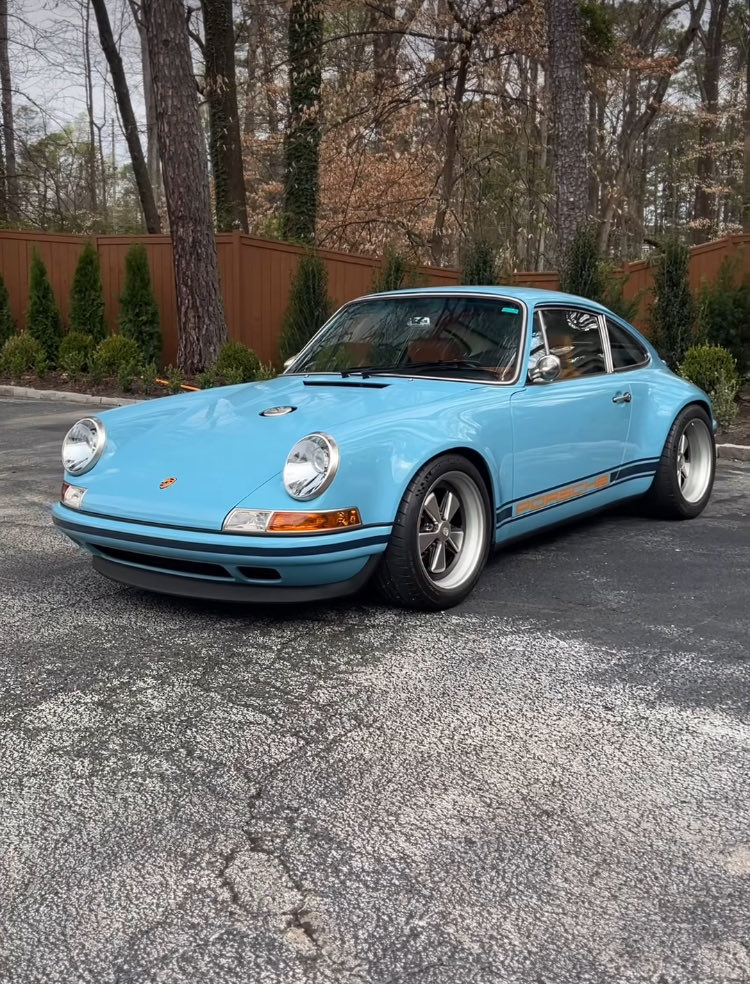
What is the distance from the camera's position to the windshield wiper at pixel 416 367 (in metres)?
4.82

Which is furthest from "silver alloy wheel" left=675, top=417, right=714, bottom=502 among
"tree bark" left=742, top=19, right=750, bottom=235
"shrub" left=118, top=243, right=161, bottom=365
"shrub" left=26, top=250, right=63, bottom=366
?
"tree bark" left=742, top=19, right=750, bottom=235

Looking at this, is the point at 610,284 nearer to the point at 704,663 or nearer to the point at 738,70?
the point at 704,663

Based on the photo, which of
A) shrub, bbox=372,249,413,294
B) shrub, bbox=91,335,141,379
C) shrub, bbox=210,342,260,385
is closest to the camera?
shrub, bbox=210,342,260,385

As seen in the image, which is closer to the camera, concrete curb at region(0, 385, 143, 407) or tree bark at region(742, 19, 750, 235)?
concrete curb at region(0, 385, 143, 407)

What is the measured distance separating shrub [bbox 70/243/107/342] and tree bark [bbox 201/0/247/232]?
3538mm

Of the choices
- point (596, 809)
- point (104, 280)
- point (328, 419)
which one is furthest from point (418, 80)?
point (596, 809)

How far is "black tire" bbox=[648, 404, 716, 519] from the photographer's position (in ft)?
19.1

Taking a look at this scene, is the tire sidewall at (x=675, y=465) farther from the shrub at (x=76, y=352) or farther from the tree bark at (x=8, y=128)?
the tree bark at (x=8, y=128)

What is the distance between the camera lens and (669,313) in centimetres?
1135

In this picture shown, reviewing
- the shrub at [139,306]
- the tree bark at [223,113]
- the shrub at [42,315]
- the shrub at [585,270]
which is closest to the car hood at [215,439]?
the shrub at [585,270]

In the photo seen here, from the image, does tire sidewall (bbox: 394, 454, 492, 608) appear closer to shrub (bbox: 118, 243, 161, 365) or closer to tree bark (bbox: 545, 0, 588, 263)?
tree bark (bbox: 545, 0, 588, 263)

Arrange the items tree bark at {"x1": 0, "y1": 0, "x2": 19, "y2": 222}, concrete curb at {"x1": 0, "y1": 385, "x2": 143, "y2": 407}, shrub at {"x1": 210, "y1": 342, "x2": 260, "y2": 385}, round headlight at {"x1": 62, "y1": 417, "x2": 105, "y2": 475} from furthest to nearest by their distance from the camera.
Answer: tree bark at {"x1": 0, "y1": 0, "x2": 19, "y2": 222} → shrub at {"x1": 210, "y1": 342, "x2": 260, "y2": 385} → concrete curb at {"x1": 0, "y1": 385, "x2": 143, "y2": 407} → round headlight at {"x1": 62, "y1": 417, "x2": 105, "y2": 475}

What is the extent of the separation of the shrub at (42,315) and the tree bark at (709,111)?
21084 mm

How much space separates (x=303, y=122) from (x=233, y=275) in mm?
4607
